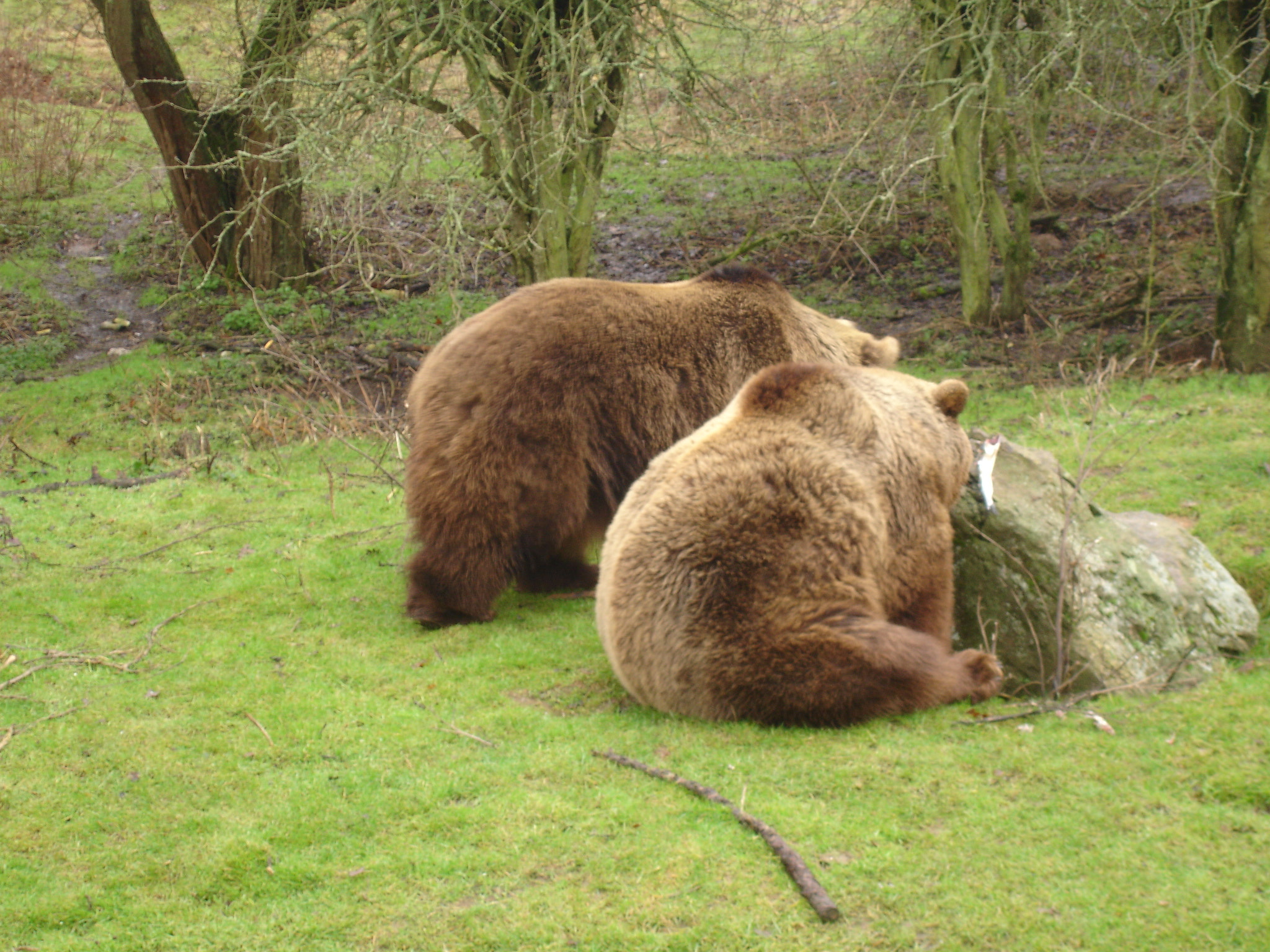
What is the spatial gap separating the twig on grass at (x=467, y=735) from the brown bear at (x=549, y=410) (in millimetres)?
1595

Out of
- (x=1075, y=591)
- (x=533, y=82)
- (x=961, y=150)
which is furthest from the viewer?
(x=961, y=150)

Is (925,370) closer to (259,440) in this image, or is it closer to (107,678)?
(259,440)

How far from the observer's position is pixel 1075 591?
568 centimetres

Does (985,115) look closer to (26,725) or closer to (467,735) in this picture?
(467,735)

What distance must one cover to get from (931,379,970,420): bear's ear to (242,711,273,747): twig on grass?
3757mm

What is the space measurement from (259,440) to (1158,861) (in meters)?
10.2

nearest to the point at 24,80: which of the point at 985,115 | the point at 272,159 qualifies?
the point at 272,159

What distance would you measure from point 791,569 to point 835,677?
0.50m

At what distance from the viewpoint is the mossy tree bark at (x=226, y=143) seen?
531 inches

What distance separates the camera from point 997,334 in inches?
566

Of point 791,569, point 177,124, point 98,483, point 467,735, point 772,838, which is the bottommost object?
point 98,483

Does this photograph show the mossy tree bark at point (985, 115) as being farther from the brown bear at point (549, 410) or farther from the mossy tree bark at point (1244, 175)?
the brown bear at point (549, 410)

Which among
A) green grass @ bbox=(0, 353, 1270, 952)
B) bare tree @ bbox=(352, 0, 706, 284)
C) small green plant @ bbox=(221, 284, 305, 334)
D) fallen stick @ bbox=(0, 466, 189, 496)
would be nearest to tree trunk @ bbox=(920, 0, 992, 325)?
bare tree @ bbox=(352, 0, 706, 284)

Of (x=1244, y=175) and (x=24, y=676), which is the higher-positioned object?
(x=1244, y=175)
